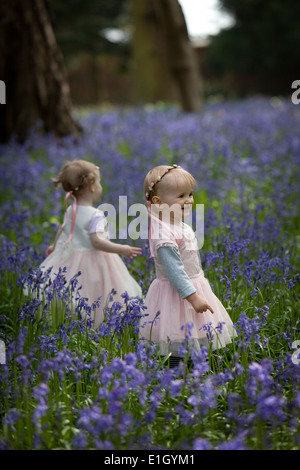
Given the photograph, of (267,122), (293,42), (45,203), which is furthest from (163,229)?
(293,42)

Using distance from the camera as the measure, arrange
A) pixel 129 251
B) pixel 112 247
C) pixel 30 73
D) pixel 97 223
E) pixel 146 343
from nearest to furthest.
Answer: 1. pixel 146 343
2. pixel 129 251
3. pixel 112 247
4. pixel 97 223
5. pixel 30 73

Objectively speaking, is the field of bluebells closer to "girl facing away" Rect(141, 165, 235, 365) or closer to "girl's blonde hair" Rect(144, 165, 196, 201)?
"girl facing away" Rect(141, 165, 235, 365)

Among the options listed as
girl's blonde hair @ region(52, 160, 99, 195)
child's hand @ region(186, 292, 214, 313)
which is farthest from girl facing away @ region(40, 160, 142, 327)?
child's hand @ region(186, 292, 214, 313)

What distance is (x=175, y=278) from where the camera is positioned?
3.12 m

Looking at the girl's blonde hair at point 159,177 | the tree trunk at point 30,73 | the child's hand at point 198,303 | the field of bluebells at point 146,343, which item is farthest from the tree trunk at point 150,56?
the child's hand at point 198,303

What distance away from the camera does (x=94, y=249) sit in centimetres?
403

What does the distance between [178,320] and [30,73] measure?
6.90 metres

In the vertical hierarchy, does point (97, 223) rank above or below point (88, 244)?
above

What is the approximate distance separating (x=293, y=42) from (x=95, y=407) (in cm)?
2253

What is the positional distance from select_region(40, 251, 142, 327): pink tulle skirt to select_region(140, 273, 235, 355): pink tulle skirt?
669mm

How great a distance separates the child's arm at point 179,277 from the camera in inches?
121

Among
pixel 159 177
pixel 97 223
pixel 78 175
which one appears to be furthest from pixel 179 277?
pixel 78 175

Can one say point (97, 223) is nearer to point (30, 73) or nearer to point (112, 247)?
point (112, 247)

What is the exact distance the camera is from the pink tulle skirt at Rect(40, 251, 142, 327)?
3.96 meters
